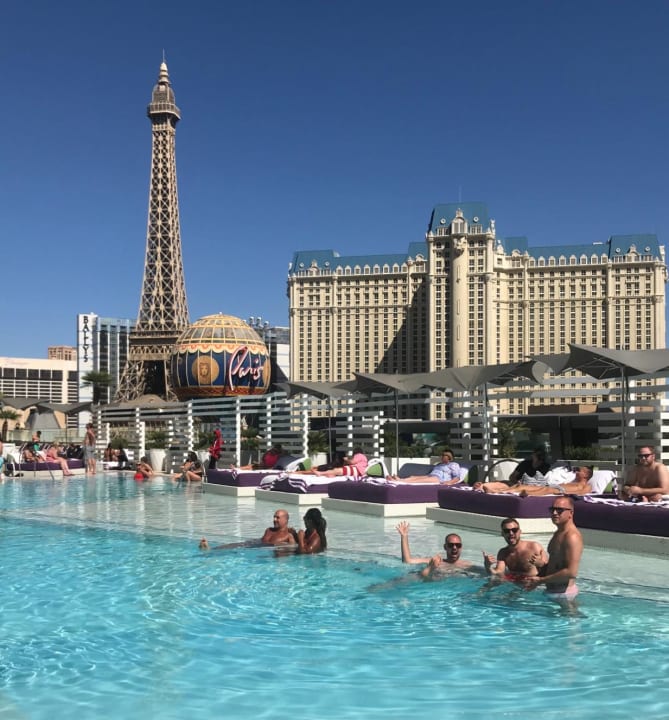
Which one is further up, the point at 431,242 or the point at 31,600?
the point at 431,242

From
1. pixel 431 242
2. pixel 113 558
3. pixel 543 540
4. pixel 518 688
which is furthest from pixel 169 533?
pixel 431 242

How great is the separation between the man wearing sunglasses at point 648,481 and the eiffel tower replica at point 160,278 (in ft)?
262

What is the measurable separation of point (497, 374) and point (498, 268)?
82694 mm

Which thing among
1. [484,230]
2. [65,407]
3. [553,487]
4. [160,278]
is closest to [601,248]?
[484,230]

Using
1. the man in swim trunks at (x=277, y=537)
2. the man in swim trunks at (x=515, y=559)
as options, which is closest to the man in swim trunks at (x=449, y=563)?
the man in swim trunks at (x=515, y=559)

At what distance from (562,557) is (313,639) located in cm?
202

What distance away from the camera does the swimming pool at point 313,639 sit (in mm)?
4512

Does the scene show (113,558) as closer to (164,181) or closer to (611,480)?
(611,480)

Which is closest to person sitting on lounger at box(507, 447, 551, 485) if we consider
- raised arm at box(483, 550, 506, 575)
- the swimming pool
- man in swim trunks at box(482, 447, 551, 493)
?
man in swim trunks at box(482, 447, 551, 493)

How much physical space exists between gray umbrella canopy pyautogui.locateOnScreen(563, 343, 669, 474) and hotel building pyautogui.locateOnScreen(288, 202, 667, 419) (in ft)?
A: 253

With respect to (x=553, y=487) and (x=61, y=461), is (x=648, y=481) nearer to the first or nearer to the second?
(x=553, y=487)

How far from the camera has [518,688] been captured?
463 cm

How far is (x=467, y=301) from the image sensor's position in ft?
304

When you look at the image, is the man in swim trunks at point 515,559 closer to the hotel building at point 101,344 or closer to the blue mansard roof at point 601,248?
the blue mansard roof at point 601,248
